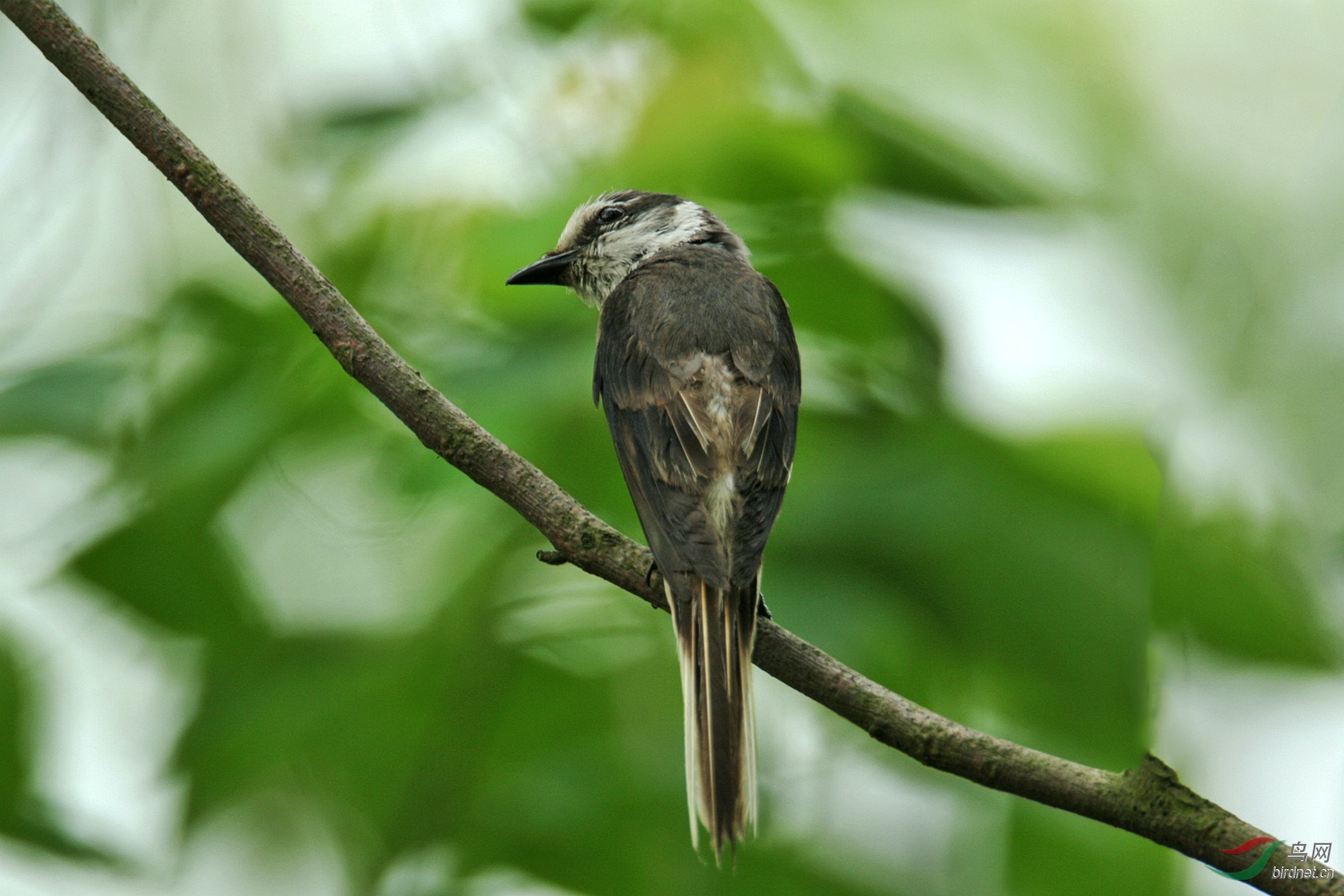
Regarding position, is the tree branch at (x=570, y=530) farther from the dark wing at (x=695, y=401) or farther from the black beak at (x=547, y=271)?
the black beak at (x=547, y=271)

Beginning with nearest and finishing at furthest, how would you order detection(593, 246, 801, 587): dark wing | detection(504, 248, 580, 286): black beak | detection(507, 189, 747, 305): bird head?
detection(593, 246, 801, 587): dark wing
detection(504, 248, 580, 286): black beak
detection(507, 189, 747, 305): bird head

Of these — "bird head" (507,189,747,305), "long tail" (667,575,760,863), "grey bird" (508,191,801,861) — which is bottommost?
"long tail" (667,575,760,863)

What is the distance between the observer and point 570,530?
3.09m

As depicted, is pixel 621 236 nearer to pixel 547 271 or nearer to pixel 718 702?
pixel 547 271

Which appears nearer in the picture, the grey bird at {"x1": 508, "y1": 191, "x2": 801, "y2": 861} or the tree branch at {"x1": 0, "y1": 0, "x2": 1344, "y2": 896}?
the tree branch at {"x1": 0, "y1": 0, "x2": 1344, "y2": 896}

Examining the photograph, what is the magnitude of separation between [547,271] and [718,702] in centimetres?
189

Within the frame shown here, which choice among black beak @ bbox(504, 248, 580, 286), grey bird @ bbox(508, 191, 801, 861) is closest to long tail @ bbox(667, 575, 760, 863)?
grey bird @ bbox(508, 191, 801, 861)

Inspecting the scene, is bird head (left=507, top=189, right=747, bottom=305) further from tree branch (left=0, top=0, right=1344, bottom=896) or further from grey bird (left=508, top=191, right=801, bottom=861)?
tree branch (left=0, top=0, right=1344, bottom=896)

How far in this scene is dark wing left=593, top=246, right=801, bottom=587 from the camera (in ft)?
10.9

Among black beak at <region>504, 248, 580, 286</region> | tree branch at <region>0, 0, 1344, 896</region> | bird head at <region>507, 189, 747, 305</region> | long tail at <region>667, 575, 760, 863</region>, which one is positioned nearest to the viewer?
tree branch at <region>0, 0, 1344, 896</region>

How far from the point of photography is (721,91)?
4215 millimetres

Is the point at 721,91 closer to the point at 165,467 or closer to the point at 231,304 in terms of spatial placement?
the point at 231,304

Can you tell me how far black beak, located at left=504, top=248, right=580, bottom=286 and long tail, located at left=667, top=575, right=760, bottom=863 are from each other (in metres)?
1.42

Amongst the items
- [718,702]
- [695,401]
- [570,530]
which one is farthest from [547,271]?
[718,702]
